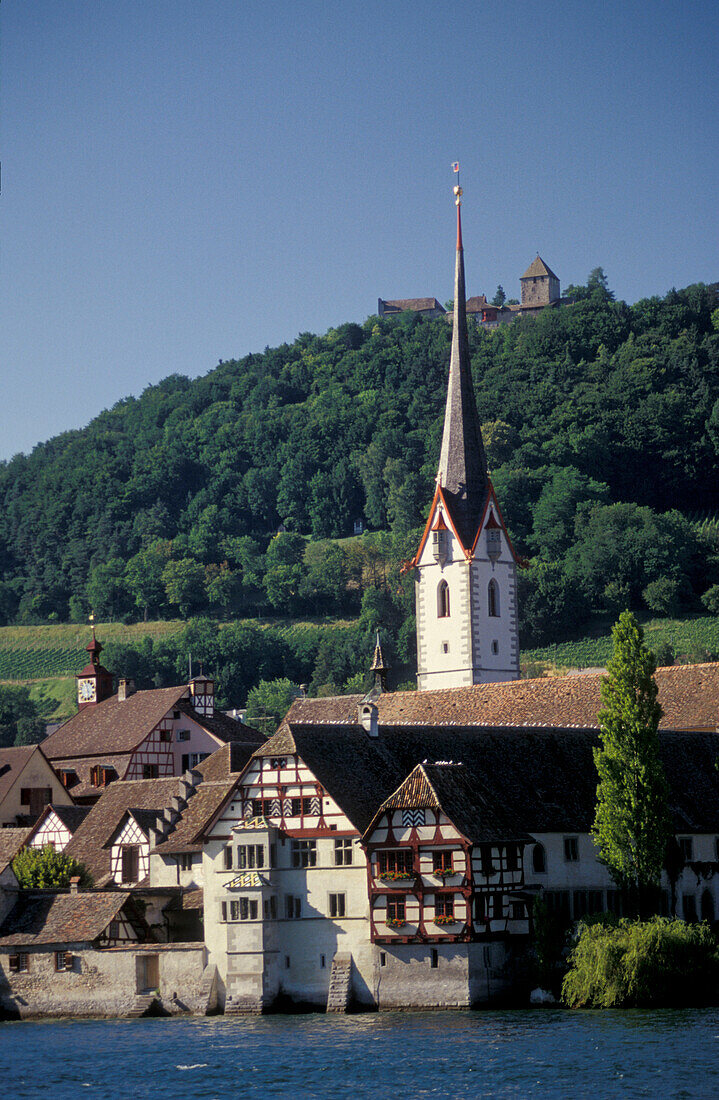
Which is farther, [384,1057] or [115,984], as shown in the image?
[115,984]

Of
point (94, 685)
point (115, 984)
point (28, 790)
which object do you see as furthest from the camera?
point (94, 685)

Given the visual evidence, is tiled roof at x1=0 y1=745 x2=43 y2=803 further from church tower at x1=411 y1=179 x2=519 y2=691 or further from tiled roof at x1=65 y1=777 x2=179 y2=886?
church tower at x1=411 y1=179 x2=519 y2=691

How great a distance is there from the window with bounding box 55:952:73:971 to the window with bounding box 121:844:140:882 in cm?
962

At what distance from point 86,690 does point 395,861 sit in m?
50.1

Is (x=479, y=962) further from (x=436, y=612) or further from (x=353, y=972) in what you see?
(x=436, y=612)

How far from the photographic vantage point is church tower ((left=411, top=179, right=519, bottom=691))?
4033 inches

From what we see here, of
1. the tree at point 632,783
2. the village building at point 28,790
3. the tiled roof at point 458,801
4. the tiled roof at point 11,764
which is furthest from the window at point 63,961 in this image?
the tiled roof at point 11,764

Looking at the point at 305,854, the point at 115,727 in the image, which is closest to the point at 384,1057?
the point at 305,854

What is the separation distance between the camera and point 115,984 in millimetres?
66438

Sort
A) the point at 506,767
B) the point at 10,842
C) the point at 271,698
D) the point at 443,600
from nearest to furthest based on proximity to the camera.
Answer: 1. the point at 506,767
2. the point at 10,842
3. the point at 443,600
4. the point at 271,698

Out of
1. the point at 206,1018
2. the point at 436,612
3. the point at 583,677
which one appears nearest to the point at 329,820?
the point at 206,1018

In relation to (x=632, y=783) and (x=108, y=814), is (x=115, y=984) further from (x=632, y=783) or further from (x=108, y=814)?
(x=632, y=783)

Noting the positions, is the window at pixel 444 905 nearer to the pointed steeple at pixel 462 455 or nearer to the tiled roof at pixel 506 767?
the tiled roof at pixel 506 767

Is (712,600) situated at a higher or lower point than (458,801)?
higher
